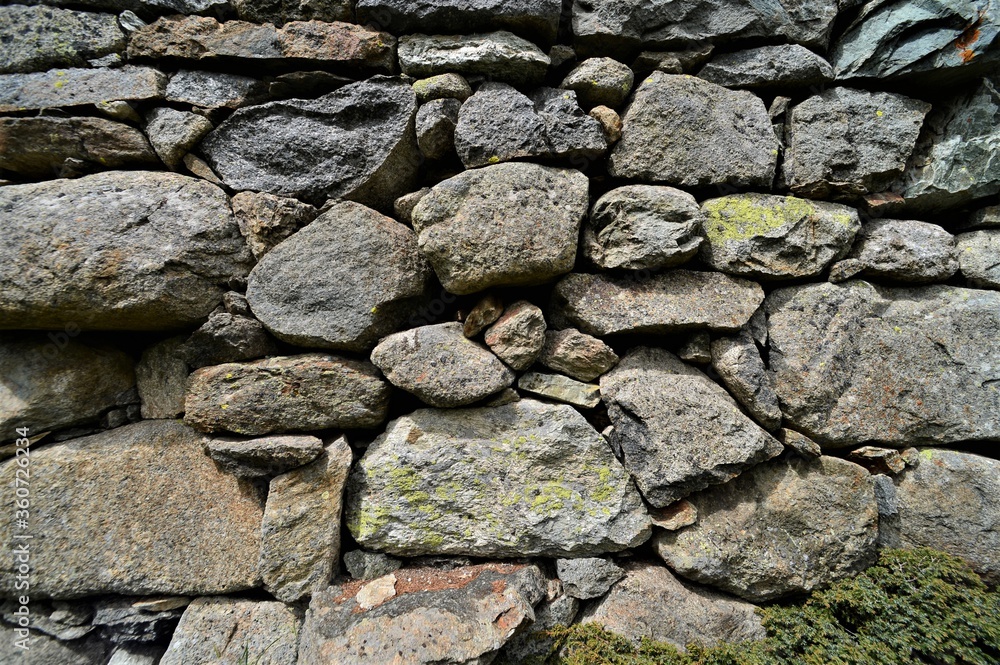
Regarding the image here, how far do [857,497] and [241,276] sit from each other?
4092 mm

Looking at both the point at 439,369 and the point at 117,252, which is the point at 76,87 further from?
the point at 439,369

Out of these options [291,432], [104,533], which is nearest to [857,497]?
[291,432]

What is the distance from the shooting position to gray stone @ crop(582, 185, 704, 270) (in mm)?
2549

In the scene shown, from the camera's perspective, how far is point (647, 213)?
2586 millimetres

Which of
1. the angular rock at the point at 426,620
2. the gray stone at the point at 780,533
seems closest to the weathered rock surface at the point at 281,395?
the angular rock at the point at 426,620

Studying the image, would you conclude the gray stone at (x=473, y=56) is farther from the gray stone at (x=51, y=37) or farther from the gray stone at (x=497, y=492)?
the gray stone at (x=497, y=492)

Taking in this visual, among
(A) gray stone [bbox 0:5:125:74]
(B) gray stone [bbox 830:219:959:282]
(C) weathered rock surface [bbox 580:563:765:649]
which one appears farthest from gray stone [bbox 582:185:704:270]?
(A) gray stone [bbox 0:5:125:74]

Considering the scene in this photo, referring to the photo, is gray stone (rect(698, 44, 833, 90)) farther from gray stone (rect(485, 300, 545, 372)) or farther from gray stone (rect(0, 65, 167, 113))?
gray stone (rect(0, 65, 167, 113))

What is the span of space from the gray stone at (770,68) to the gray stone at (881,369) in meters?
1.43

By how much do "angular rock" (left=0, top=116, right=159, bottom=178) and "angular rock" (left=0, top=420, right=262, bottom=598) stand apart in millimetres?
1707

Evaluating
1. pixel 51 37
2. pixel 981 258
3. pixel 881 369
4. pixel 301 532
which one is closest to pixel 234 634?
pixel 301 532

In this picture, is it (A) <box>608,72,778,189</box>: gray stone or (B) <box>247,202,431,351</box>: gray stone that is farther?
(A) <box>608,72,778,189</box>: gray stone

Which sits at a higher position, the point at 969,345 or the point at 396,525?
the point at 969,345

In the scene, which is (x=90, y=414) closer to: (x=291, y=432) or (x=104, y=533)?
(x=104, y=533)
